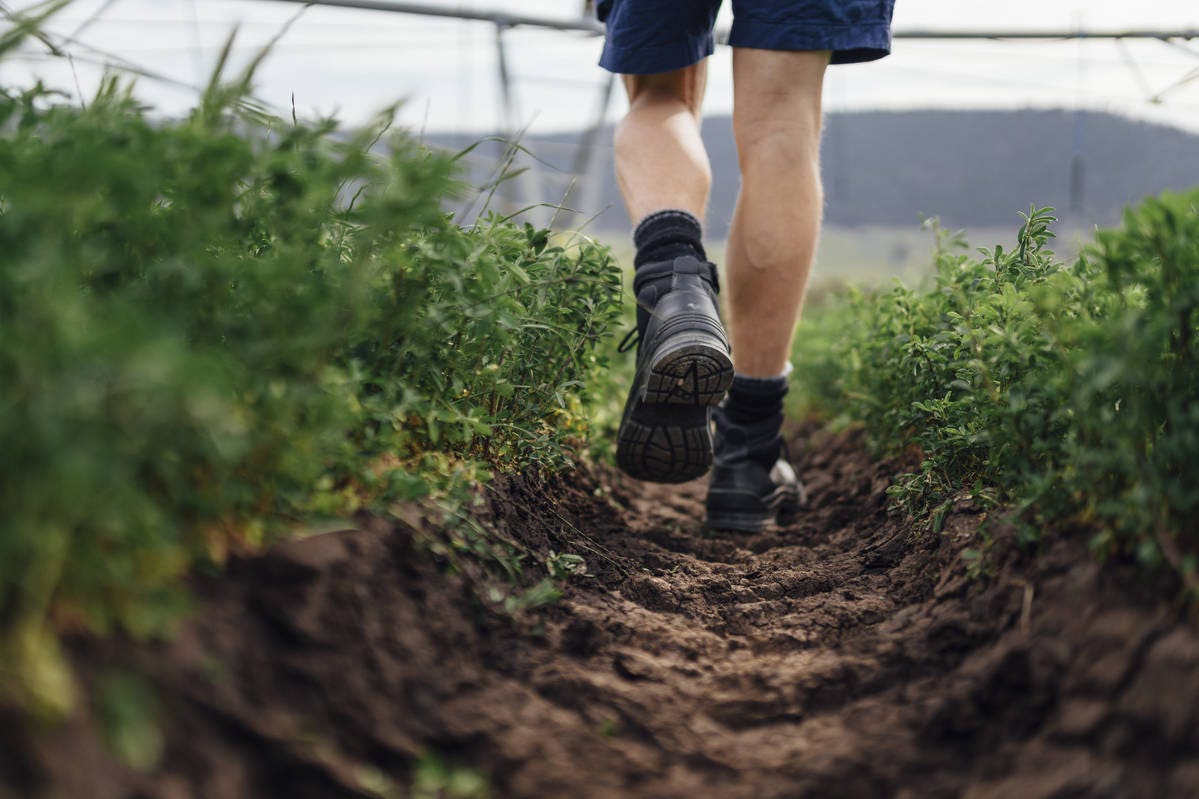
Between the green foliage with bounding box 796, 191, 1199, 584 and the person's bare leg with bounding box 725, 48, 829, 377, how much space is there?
0.39 m

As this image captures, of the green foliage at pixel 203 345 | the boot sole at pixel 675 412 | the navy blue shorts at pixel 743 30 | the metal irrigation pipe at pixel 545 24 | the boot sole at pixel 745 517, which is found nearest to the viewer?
the green foliage at pixel 203 345

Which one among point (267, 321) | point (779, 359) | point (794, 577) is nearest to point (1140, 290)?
point (794, 577)

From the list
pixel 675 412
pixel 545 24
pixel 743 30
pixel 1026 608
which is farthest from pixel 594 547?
pixel 545 24

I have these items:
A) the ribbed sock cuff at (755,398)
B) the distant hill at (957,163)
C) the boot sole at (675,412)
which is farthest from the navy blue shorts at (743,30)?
the distant hill at (957,163)

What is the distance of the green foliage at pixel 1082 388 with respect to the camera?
1.28 meters

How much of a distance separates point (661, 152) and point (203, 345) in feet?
5.28

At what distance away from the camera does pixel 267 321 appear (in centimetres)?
130

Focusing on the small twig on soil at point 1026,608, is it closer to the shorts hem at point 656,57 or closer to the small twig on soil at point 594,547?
the small twig on soil at point 594,547

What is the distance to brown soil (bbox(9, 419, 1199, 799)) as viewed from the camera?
3.46 ft

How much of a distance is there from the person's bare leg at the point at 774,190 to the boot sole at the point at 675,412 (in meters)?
0.41

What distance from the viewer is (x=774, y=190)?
8.16 ft

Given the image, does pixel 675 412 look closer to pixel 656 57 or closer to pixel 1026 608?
pixel 656 57

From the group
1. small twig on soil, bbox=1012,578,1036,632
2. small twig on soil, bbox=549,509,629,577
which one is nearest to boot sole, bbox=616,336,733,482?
small twig on soil, bbox=549,509,629,577

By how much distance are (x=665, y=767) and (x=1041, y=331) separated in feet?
3.20
